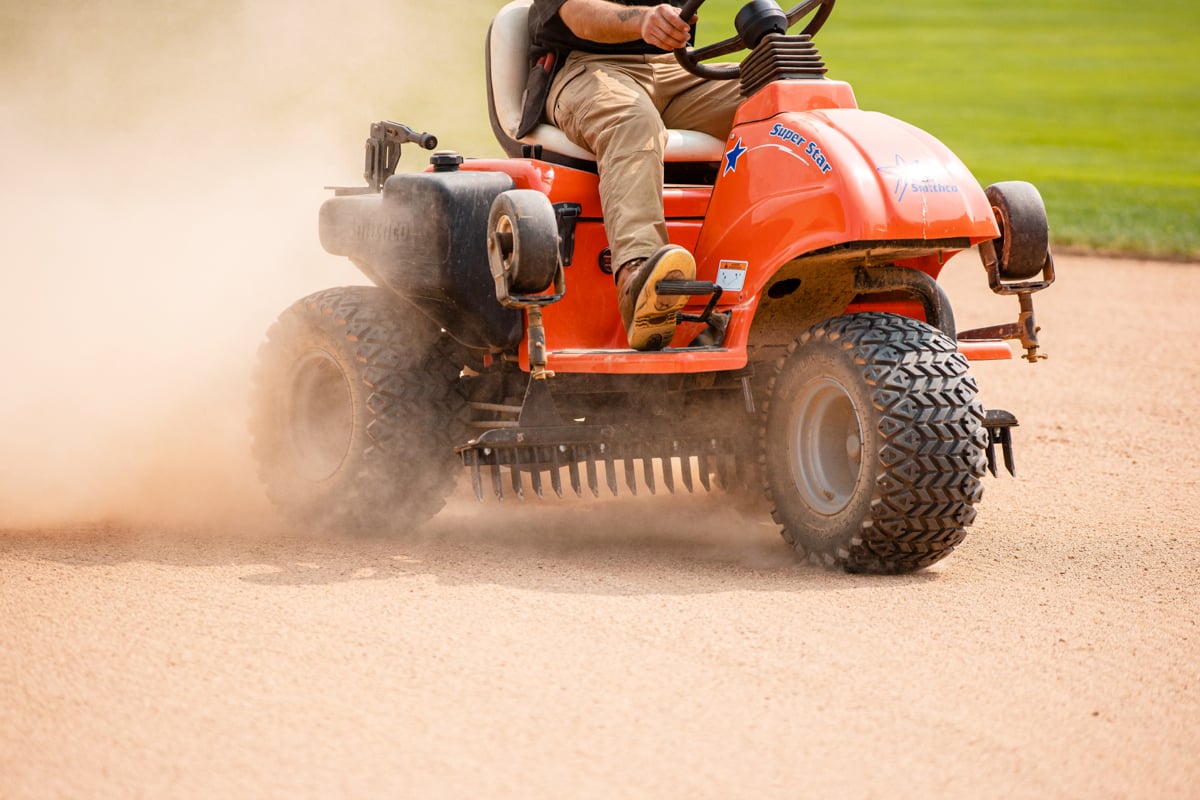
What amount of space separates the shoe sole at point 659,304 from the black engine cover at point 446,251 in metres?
0.46

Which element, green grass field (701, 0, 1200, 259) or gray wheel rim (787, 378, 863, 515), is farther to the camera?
green grass field (701, 0, 1200, 259)

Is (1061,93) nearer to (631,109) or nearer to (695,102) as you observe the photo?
(695,102)

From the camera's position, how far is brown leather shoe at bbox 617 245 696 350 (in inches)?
177

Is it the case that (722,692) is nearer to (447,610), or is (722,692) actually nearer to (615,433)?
(447,610)

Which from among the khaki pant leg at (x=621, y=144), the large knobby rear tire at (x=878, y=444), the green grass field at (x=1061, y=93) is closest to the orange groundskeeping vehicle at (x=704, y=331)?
the large knobby rear tire at (x=878, y=444)

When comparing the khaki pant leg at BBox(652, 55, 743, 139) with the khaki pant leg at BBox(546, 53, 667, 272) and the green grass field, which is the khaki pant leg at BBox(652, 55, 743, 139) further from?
the green grass field

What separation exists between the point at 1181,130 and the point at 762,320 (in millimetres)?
18588

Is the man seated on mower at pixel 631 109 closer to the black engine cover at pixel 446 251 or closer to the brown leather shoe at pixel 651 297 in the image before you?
the brown leather shoe at pixel 651 297

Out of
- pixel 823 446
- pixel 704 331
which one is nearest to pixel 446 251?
pixel 704 331

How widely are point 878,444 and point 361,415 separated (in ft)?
5.92

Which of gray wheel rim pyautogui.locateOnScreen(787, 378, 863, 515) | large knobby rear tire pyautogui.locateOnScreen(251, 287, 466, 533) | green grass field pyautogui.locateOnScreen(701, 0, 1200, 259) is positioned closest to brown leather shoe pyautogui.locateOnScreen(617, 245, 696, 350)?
gray wheel rim pyautogui.locateOnScreen(787, 378, 863, 515)

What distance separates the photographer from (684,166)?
17.2ft

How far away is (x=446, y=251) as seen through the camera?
486 centimetres

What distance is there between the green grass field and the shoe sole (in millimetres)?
10528
